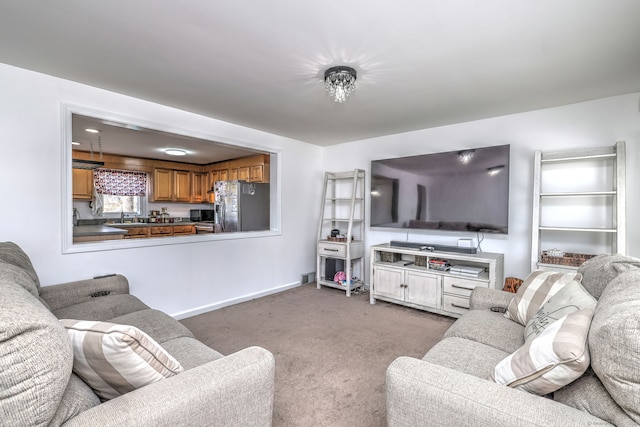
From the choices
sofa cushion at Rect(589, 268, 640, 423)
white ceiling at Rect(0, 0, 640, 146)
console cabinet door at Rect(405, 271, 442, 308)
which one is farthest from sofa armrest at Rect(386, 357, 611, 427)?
console cabinet door at Rect(405, 271, 442, 308)

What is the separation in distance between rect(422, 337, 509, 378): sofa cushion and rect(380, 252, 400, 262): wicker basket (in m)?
2.21

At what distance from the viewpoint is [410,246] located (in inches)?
149

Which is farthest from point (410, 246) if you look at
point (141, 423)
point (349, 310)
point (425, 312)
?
point (141, 423)

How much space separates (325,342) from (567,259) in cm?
226

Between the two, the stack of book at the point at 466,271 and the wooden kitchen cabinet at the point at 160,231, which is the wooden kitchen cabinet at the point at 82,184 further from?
the stack of book at the point at 466,271

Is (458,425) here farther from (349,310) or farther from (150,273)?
(150,273)

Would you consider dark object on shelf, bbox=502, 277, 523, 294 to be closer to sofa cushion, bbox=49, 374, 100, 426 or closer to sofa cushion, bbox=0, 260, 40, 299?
sofa cushion, bbox=49, 374, 100, 426

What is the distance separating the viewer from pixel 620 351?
2.77 feet

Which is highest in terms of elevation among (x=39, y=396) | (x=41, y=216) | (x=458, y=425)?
(x=41, y=216)

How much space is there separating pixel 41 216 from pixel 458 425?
3063 millimetres

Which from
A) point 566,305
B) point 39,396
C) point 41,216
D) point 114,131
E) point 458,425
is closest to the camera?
point 39,396

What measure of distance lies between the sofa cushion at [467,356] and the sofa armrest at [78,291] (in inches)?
91.1

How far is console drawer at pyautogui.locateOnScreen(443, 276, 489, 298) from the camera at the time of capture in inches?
122

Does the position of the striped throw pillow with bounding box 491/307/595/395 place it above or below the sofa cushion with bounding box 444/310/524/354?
above
